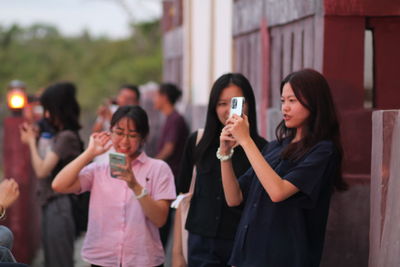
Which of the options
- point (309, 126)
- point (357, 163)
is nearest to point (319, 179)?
point (309, 126)

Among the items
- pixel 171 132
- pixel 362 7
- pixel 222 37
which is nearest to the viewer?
pixel 362 7

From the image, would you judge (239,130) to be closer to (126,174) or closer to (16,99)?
(126,174)

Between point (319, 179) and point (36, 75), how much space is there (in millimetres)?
48802

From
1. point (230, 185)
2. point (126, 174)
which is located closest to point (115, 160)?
point (126, 174)

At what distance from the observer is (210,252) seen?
4898 mm

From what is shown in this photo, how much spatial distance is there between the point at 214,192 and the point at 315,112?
97 cm

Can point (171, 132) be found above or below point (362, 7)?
below

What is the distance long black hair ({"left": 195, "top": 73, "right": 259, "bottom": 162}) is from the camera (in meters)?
5.03

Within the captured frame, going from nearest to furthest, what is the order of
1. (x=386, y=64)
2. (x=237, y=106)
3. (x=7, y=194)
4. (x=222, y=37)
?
(x=237, y=106) < (x=7, y=194) < (x=386, y=64) < (x=222, y=37)

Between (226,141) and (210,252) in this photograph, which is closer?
(226,141)

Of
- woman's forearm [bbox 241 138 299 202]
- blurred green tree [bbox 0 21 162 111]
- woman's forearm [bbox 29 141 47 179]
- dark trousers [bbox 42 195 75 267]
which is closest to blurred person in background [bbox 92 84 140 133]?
woman's forearm [bbox 29 141 47 179]

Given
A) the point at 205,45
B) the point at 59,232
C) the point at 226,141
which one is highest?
the point at 205,45

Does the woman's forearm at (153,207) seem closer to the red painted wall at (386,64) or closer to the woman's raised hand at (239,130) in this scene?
the woman's raised hand at (239,130)

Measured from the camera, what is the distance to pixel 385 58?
575 centimetres
